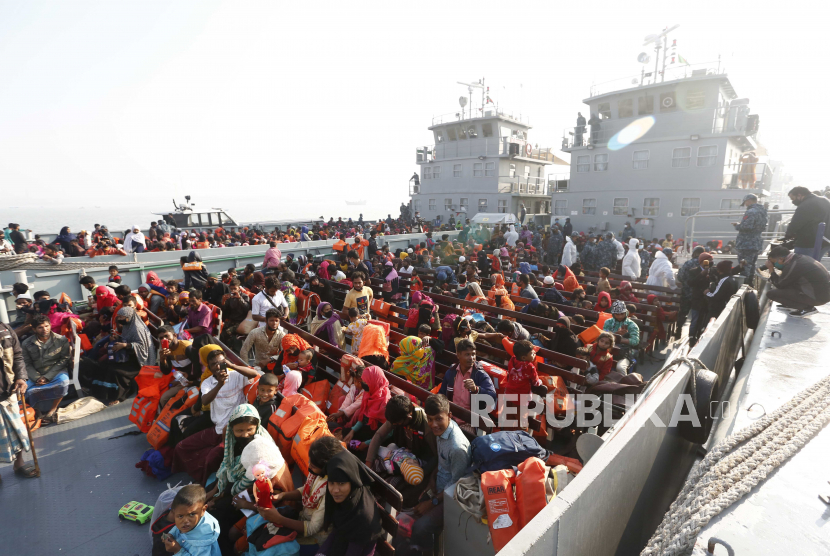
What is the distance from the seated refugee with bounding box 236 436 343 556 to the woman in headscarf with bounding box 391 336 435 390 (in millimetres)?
2181

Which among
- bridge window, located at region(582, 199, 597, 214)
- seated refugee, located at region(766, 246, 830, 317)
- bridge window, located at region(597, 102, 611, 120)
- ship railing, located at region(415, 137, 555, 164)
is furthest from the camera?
ship railing, located at region(415, 137, 555, 164)

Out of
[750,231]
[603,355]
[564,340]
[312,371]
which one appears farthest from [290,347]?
[750,231]

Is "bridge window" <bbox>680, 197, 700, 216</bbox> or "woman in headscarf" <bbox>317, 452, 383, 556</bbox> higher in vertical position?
"bridge window" <bbox>680, 197, 700, 216</bbox>

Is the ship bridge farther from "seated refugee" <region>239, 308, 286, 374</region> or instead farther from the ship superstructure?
"seated refugee" <region>239, 308, 286, 374</region>

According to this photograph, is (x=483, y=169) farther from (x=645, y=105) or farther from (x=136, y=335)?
(x=136, y=335)

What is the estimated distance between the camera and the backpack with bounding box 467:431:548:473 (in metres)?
2.97

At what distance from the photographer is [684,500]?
86.7 inches

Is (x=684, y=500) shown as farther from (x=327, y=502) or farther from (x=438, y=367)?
(x=438, y=367)

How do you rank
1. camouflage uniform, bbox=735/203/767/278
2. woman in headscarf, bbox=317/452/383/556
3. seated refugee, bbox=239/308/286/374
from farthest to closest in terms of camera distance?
camouflage uniform, bbox=735/203/767/278
seated refugee, bbox=239/308/286/374
woman in headscarf, bbox=317/452/383/556

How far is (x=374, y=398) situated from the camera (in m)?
4.16

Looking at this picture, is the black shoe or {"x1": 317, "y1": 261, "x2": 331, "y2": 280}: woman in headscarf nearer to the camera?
the black shoe

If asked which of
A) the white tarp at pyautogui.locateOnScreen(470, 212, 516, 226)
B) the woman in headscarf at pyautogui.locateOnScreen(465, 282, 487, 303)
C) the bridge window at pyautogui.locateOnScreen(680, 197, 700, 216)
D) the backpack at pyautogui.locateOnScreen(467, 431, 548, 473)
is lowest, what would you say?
the backpack at pyautogui.locateOnScreen(467, 431, 548, 473)

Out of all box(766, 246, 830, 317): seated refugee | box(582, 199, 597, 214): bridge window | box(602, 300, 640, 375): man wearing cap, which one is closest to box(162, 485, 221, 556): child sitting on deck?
box(602, 300, 640, 375): man wearing cap

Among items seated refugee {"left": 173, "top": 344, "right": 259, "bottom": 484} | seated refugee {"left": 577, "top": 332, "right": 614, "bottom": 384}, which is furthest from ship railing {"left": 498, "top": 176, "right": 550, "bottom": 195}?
seated refugee {"left": 173, "top": 344, "right": 259, "bottom": 484}
